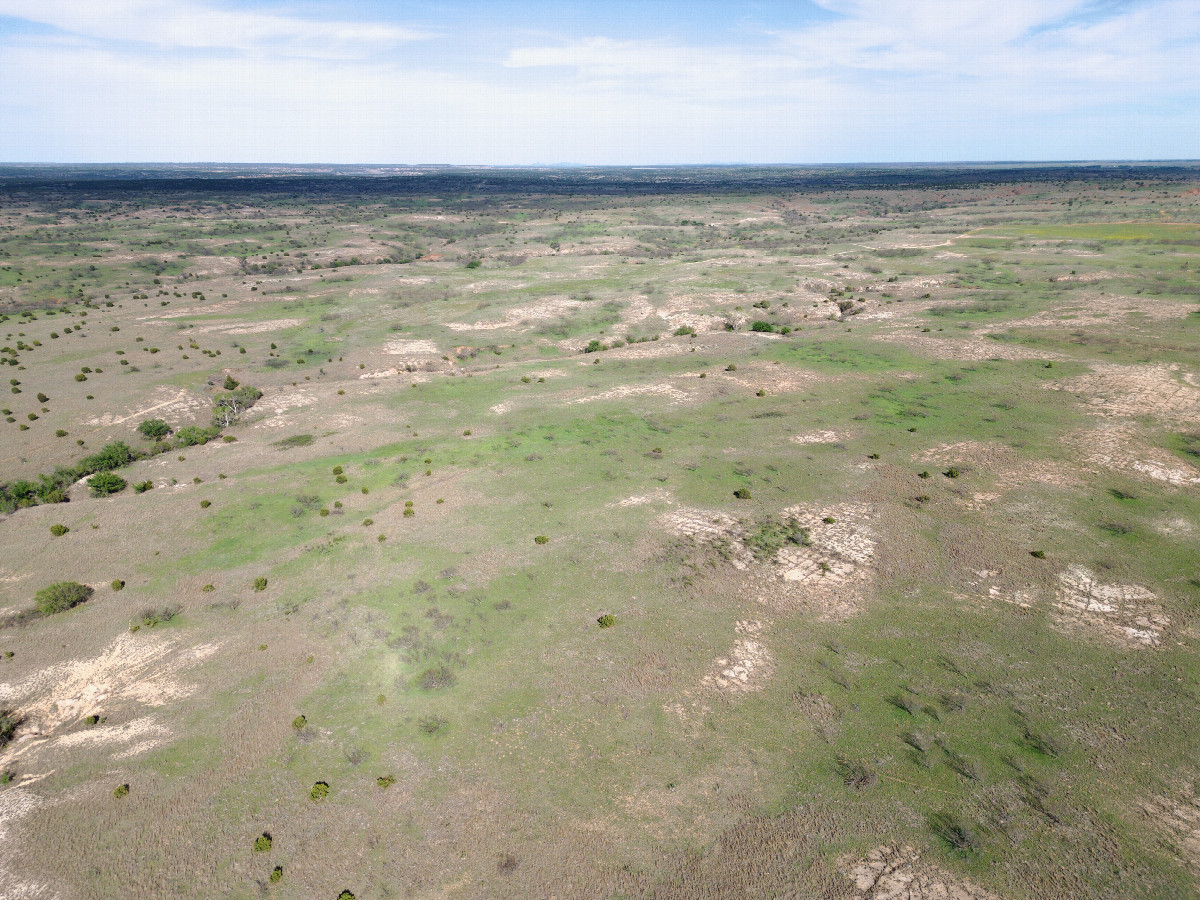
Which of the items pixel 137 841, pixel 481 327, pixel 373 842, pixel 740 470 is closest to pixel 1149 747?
pixel 740 470

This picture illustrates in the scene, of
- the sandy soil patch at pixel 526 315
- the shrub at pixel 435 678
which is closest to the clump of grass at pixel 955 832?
the shrub at pixel 435 678

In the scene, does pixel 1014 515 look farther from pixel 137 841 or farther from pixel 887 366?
pixel 137 841

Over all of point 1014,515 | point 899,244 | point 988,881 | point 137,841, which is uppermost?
point 899,244

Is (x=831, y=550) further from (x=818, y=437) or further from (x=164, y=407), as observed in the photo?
(x=164, y=407)

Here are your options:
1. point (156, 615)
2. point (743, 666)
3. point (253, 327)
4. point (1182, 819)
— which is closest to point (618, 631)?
point (743, 666)

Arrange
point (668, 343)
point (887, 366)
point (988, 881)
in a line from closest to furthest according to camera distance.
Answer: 1. point (988, 881)
2. point (887, 366)
3. point (668, 343)

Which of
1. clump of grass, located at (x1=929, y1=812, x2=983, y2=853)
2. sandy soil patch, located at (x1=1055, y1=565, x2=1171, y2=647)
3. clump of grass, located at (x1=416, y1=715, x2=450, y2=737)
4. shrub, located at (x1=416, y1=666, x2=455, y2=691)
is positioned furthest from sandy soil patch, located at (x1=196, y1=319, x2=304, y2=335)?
sandy soil patch, located at (x1=1055, y1=565, x2=1171, y2=647)

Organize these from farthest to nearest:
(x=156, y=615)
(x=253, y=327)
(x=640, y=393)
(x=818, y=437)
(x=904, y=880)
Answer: (x=253, y=327) < (x=640, y=393) < (x=818, y=437) < (x=156, y=615) < (x=904, y=880)
